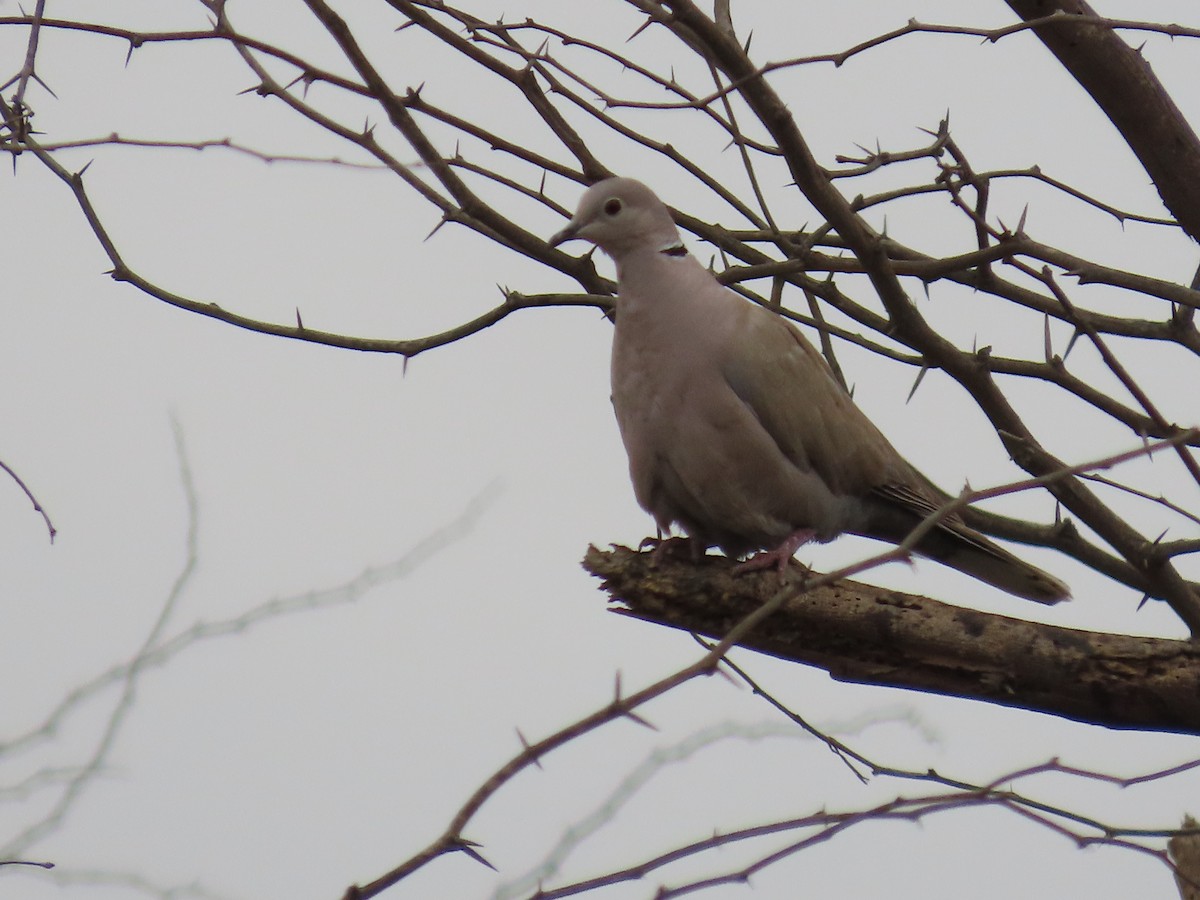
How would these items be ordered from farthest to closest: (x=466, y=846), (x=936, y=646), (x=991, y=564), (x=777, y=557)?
1. (x=991, y=564)
2. (x=777, y=557)
3. (x=936, y=646)
4. (x=466, y=846)

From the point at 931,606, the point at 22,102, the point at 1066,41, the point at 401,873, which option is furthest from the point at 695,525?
the point at 401,873

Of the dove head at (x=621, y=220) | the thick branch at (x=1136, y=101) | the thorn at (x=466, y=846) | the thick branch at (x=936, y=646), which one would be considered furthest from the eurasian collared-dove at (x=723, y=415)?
the thorn at (x=466, y=846)

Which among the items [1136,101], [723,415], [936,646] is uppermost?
[1136,101]

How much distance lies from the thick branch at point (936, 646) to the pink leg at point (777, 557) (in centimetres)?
9

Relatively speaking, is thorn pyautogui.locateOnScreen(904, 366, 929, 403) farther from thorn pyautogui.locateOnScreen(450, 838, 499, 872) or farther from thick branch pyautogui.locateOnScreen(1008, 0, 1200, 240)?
thorn pyautogui.locateOnScreen(450, 838, 499, 872)

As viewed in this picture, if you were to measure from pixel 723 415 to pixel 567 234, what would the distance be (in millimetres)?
755

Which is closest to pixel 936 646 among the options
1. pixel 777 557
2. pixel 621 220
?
pixel 777 557

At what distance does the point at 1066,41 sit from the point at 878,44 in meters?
0.74

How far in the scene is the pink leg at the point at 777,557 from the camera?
4.24 m

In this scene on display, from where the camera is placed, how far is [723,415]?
4.41m

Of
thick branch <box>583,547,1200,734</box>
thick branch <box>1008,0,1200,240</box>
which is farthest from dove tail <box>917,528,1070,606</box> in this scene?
thick branch <box>1008,0,1200,240</box>

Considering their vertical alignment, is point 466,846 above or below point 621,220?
below

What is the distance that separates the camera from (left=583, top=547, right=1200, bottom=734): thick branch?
369 centimetres

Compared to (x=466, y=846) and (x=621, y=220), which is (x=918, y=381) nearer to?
(x=621, y=220)
